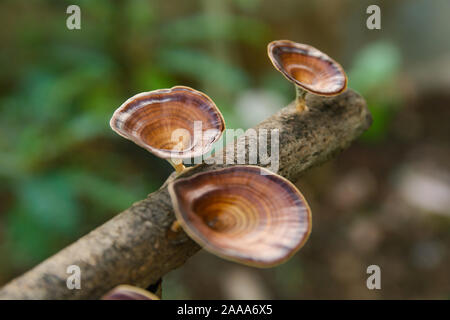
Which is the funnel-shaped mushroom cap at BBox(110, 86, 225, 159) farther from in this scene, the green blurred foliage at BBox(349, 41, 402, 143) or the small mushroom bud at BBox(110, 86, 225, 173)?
the green blurred foliage at BBox(349, 41, 402, 143)

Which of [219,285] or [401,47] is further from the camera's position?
[401,47]

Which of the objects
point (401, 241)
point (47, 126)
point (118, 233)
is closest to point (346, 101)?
point (118, 233)

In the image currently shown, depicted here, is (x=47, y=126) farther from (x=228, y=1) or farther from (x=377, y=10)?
(x=377, y=10)

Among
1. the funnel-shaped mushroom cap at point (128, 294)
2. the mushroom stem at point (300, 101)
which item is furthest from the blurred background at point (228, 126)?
the funnel-shaped mushroom cap at point (128, 294)

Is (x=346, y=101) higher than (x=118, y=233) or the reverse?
higher

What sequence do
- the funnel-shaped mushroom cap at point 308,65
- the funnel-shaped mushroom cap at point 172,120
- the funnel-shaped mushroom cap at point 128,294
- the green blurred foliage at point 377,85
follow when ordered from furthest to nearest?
the green blurred foliage at point 377,85
the funnel-shaped mushroom cap at point 308,65
the funnel-shaped mushroom cap at point 172,120
the funnel-shaped mushroom cap at point 128,294

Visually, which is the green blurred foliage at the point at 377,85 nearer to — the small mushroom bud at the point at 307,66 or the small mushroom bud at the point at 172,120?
the small mushroom bud at the point at 307,66
